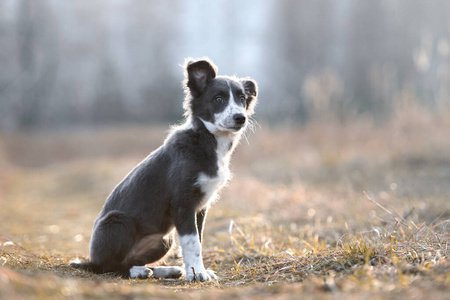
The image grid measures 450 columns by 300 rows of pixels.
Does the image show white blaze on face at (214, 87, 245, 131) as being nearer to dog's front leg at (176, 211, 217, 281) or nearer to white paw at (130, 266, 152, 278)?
dog's front leg at (176, 211, 217, 281)

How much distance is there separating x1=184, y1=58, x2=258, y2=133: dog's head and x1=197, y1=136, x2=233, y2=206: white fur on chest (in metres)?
0.14

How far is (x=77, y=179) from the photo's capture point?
13.5 meters

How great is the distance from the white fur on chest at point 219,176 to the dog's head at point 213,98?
14cm

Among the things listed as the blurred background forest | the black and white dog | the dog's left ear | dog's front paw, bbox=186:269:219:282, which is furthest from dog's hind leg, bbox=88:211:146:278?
the blurred background forest

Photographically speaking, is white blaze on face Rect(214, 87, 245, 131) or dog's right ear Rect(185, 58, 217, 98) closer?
white blaze on face Rect(214, 87, 245, 131)

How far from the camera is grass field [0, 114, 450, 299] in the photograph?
2.46 meters

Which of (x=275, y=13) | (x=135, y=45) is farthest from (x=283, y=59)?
(x=135, y=45)

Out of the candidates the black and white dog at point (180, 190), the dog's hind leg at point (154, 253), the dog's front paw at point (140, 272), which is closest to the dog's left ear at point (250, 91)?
the black and white dog at point (180, 190)

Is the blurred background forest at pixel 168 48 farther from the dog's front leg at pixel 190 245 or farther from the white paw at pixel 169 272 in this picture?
the dog's front leg at pixel 190 245

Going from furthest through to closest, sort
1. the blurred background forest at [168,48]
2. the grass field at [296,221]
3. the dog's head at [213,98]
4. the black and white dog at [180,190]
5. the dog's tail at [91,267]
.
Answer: the blurred background forest at [168,48]
the dog's head at [213,98]
the dog's tail at [91,267]
the black and white dog at [180,190]
the grass field at [296,221]

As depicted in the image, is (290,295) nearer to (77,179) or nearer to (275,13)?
(77,179)

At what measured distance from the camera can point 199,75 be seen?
412 centimetres

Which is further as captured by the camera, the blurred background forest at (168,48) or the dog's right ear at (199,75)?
the blurred background forest at (168,48)

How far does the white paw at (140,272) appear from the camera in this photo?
3718 millimetres
